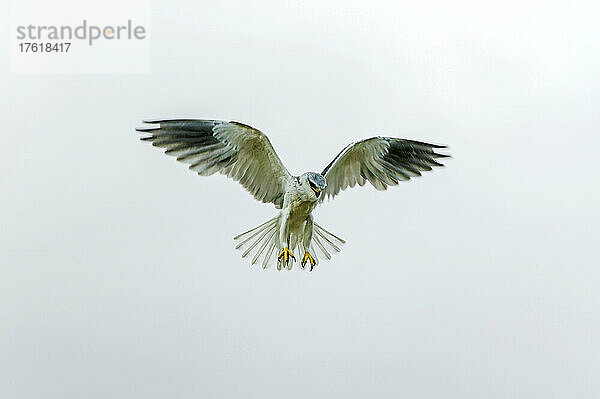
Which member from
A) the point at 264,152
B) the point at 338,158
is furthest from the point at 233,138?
the point at 338,158

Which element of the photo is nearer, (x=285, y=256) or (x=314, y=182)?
(x=314, y=182)

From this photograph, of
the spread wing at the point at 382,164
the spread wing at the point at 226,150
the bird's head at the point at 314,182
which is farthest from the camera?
the spread wing at the point at 382,164

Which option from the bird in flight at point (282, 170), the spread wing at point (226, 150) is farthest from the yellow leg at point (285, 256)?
the spread wing at point (226, 150)

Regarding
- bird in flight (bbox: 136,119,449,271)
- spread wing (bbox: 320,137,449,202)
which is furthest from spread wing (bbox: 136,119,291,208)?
spread wing (bbox: 320,137,449,202)

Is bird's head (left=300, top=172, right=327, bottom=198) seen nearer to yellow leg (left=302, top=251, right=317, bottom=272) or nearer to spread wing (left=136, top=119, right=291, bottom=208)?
spread wing (left=136, top=119, right=291, bottom=208)

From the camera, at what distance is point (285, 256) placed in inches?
171

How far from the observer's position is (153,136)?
4.23 meters

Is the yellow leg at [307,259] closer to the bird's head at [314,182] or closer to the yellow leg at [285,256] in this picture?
the yellow leg at [285,256]

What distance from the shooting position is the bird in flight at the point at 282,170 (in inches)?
168

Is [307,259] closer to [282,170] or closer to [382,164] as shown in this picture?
[282,170]

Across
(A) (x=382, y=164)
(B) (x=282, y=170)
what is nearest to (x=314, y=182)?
(B) (x=282, y=170)

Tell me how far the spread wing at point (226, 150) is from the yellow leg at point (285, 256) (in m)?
0.30

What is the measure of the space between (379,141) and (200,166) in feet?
2.88

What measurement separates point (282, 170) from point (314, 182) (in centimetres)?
31
